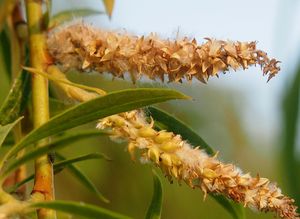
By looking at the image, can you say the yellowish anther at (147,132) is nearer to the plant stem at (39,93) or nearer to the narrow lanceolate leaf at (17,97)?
the plant stem at (39,93)

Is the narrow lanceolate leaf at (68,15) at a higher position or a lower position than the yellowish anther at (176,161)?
higher

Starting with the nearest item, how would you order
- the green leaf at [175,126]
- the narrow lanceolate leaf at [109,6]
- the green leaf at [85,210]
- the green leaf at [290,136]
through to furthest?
the green leaf at [85,210]
the green leaf at [175,126]
the narrow lanceolate leaf at [109,6]
the green leaf at [290,136]

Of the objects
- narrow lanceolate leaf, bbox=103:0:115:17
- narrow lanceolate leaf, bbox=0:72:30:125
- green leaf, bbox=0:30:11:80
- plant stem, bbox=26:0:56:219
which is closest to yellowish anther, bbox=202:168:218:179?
plant stem, bbox=26:0:56:219

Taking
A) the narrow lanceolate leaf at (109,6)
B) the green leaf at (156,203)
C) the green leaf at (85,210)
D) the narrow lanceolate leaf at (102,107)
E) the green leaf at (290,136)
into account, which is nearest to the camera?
the green leaf at (85,210)

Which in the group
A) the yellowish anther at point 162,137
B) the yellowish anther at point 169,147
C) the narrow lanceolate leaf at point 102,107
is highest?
the narrow lanceolate leaf at point 102,107

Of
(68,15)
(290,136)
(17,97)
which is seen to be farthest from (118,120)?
(290,136)

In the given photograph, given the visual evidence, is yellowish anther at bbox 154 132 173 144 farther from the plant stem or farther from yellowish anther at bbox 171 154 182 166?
the plant stem

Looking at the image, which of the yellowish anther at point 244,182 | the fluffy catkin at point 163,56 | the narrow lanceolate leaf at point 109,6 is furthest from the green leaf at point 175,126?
the narrow lanceolate leaf at point 109,6

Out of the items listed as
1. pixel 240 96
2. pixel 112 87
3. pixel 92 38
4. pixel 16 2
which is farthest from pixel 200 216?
pixel 92 38
